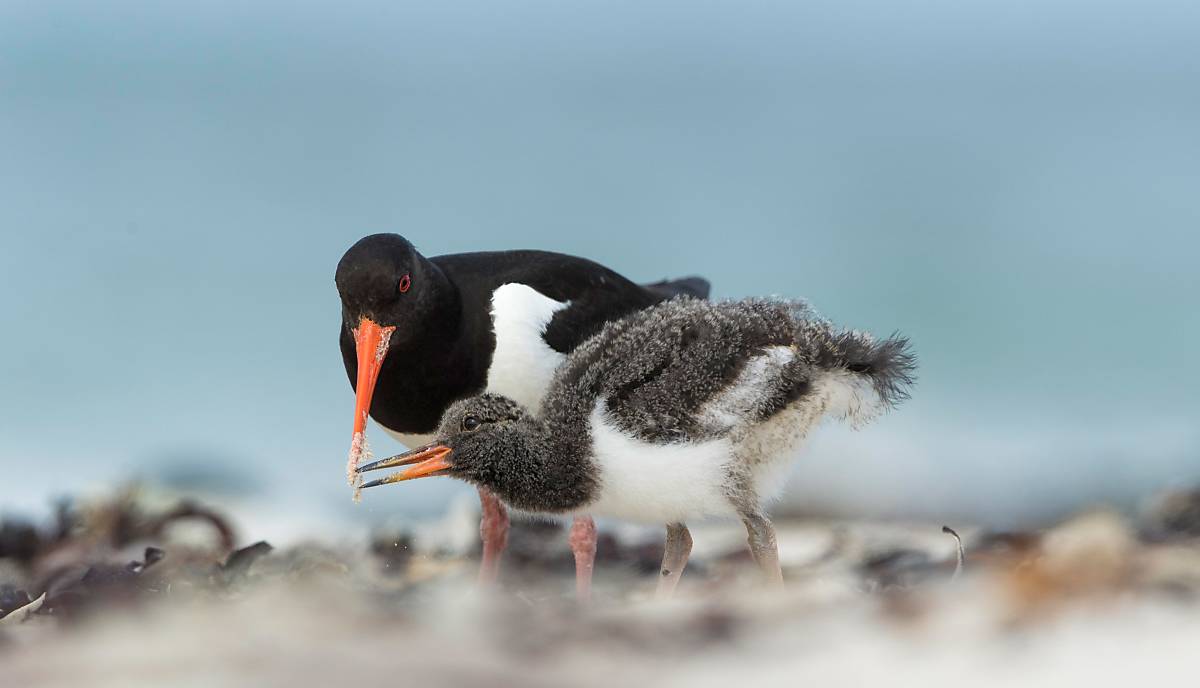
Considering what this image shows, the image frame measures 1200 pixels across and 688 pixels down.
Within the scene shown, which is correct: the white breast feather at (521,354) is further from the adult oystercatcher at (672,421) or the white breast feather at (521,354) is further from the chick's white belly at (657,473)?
the chick's white belly at (657,473)

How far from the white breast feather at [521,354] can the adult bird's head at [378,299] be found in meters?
0.24

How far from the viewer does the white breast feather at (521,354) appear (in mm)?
4289

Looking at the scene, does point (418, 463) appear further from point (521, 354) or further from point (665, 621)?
point (665, 621)

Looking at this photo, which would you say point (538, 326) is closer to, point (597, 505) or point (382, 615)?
point (597, 505)

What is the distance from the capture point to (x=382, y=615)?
125 inches

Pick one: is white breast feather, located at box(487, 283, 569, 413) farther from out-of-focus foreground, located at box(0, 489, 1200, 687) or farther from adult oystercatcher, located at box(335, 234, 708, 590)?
out-of-focus foreground, located at box(0, 489, 1200, 687)

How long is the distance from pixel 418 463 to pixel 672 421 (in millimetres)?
709

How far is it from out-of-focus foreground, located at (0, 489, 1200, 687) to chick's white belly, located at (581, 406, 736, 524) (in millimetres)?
271

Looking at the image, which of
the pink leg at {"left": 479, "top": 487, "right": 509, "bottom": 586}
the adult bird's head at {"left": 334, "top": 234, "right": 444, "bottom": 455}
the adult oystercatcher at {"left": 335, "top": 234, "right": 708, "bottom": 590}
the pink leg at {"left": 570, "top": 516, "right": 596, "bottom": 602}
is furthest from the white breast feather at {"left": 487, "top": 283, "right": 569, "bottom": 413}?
the pink leg at {"left": 479, "top": 487, "right": 509, "bottom": 586}

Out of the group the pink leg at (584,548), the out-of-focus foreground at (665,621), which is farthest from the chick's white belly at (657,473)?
the pink leg at (584,548)

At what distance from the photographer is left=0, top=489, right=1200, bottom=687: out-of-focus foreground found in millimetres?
2682

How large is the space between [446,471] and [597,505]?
42 centimetres

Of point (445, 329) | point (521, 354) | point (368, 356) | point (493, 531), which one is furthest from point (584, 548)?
point (368, 356)

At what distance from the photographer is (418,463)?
3.66 m
